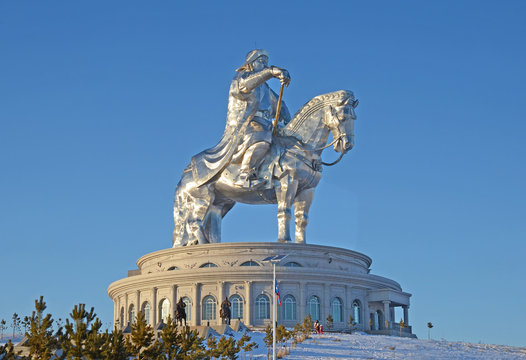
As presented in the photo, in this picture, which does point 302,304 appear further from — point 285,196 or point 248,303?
point 285,196

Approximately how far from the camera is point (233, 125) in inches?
1718

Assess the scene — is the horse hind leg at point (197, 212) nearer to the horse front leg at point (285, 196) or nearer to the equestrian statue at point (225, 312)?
the horse front leg at point (285, 196)

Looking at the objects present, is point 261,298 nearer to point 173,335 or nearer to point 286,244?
point 286,244

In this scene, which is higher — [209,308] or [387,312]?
[209,308]

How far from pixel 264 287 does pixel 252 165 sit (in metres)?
6.28

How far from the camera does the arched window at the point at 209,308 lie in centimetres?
4200

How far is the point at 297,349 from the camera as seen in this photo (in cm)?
3081

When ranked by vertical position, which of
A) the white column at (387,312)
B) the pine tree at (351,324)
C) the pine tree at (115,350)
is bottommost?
the pine tree at (115,350)

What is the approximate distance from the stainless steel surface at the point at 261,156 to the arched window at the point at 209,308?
3.58m

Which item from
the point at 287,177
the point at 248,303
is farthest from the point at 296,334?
the point at 287,177

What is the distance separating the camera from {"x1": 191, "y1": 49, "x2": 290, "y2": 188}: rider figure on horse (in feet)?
139

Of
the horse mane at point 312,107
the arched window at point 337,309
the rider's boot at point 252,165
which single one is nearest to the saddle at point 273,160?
the rider's boot at point 252,165

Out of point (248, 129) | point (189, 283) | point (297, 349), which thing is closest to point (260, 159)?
point (248, 129)

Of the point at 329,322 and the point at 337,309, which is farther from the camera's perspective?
the point at 337,309
